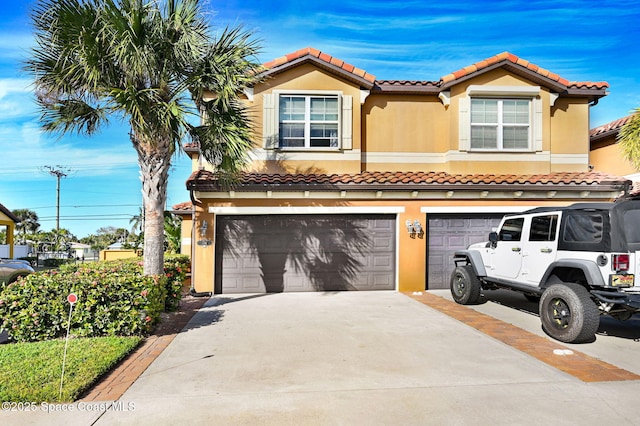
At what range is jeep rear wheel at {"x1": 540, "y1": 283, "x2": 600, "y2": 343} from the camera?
584 cm

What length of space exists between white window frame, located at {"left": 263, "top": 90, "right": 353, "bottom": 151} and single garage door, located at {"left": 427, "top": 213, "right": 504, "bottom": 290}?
360 centimetres

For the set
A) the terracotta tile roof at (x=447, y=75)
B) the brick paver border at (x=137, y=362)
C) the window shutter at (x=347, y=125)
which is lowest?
the brick paver border at (x=137, y=362)

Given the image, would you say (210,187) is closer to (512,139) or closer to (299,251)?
(299,251)

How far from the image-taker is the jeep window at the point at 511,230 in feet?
25.5

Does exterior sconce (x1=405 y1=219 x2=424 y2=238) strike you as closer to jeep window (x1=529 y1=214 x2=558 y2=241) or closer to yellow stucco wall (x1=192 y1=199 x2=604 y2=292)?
yellow stucco wall (x1=192 y1=199 x2=604 y2=292)

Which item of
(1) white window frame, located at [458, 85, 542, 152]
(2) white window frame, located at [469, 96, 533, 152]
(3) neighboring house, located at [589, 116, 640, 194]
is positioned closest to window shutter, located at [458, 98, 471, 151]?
(1) white window frame, located at [458, 85, 542, 152]

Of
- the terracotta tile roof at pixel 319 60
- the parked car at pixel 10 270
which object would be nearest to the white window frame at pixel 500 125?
the terracotta tile roof at pixel 319 60

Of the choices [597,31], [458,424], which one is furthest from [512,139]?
[458,424]

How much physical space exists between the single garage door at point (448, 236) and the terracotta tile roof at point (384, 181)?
1060 millimetres

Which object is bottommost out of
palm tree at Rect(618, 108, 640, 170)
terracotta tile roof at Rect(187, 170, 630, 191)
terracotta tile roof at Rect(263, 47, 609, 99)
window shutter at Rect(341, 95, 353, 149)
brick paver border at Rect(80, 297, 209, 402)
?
brick paver border at Rect(80, 297, 209, 402)

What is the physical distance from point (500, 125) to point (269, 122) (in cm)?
741

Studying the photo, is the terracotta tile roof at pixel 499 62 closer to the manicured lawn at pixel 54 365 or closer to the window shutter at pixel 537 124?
the window shutter at pixel 537 124

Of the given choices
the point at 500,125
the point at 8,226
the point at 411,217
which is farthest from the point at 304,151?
the point at 8,226

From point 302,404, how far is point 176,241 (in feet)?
50.7
